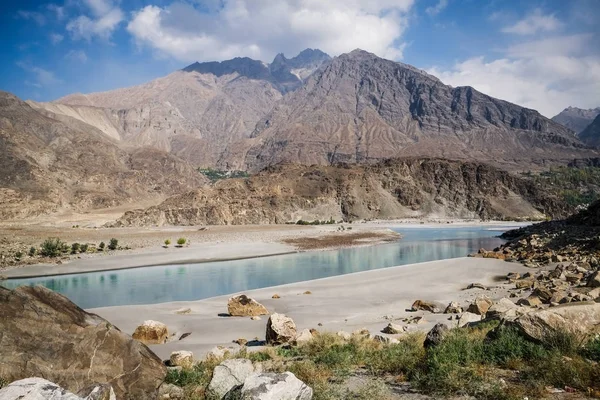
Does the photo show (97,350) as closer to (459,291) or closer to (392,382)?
(392,382)

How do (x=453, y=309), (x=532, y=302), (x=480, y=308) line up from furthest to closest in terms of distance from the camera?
(x=453, y=309) → (x=532, y=302) → (x=480, y=308)

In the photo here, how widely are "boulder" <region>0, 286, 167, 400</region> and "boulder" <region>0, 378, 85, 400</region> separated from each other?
119 centimetres

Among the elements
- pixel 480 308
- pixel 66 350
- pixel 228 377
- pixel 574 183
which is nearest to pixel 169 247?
pixel 480 308

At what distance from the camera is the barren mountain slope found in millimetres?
88125

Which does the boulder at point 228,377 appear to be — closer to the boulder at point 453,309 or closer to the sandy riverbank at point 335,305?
the sandy riverbank at point 335,305

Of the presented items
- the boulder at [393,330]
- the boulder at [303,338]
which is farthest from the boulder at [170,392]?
the boulder at [393,330]

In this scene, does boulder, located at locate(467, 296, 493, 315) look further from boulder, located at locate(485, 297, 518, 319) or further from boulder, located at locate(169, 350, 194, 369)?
boulder, located at locate(169, 350, 194, 369)

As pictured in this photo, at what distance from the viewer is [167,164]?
541 feet

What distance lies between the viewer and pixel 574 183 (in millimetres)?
160750

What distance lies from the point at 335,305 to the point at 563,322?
11.9 metres

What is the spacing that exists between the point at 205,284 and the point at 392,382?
2235 centimetres

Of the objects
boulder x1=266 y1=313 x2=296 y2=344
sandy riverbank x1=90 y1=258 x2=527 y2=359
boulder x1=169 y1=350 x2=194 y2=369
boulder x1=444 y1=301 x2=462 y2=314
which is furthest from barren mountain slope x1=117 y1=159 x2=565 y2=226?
boulder x1=169 y1=350 x2=194 y2=369

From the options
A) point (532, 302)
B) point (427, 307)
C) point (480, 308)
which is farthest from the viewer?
point (427, 307)

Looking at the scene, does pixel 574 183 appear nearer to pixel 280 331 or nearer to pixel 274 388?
pixel 280 331
